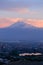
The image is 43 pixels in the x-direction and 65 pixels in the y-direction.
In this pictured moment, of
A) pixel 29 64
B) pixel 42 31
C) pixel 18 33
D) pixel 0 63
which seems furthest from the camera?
pixel 18 33

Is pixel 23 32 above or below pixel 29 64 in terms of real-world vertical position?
above

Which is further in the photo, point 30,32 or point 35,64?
point 30,32

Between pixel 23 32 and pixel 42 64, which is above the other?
pixel 23 32

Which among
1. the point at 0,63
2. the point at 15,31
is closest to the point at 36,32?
Result: the point at 15,31

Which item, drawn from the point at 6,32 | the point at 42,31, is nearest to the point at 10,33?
the point at 6,32

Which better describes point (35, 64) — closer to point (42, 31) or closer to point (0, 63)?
point (0, 63)

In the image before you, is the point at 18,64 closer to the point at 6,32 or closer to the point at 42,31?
the point at 42,31

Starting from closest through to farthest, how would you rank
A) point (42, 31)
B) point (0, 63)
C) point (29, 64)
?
point (29, 64) < point (0, 63) < point (42, 31)

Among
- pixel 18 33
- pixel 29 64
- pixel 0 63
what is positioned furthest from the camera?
pixel 18 33

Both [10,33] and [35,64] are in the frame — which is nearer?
[35,64]
